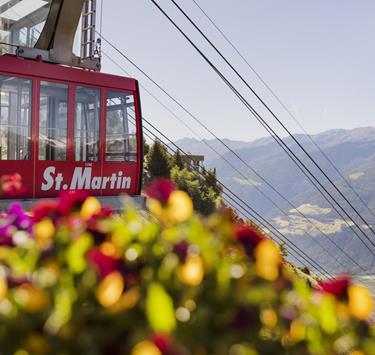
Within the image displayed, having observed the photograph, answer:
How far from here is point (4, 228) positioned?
2.17 meters

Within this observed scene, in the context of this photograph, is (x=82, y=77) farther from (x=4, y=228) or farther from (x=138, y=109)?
(x=4, y=228)

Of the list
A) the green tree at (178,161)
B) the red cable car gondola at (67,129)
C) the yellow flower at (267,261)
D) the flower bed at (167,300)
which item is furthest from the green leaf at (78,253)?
the green tree at (178,161)

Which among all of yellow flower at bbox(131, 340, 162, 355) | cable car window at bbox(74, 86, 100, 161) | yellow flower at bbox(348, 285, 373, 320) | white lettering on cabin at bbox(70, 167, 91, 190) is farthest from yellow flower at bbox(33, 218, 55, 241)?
cable car window at bbox(74, 86, 100, 161)

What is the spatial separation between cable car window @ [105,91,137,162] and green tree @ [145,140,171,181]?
1215 inches

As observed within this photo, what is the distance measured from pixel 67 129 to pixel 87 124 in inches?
20.9

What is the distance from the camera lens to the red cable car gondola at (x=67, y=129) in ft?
33.9

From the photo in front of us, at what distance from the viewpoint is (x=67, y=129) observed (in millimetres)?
11148

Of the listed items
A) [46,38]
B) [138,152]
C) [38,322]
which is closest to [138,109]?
[138,152]

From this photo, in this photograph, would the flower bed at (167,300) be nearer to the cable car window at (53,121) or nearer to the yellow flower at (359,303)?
Result: the yellow flower at (359,303)

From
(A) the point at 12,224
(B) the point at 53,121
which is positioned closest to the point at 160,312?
(A) the point at 12,224

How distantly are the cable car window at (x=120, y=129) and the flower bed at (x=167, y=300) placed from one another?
1015cm

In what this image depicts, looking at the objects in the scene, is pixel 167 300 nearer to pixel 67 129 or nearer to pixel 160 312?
pixel 160 312

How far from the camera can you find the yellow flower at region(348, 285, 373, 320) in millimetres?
1527

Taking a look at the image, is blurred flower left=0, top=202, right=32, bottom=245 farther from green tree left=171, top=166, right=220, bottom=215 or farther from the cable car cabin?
green tree left=171, top=166, right=220, bottom=215
